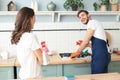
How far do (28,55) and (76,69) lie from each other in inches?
44.7

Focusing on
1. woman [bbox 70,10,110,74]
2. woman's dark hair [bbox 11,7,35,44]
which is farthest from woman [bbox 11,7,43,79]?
woman [bbox 70,10,110,74]

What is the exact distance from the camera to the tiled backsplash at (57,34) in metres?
3.40

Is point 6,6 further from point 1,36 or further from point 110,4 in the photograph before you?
point 110,4

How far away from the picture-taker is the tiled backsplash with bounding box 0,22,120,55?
3398 millimetres

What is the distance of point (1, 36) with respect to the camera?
3387mm

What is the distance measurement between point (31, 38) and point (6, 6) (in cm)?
156

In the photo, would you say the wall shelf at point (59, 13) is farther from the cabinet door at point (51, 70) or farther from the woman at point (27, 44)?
the woman at point (27, 44)

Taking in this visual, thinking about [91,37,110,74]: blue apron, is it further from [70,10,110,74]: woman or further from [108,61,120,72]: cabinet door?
[108,61,120,72]: cabinet door

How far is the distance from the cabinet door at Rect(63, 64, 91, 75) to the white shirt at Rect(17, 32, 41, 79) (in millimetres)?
927

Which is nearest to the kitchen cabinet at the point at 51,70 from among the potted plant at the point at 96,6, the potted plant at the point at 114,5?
the potted plant at the point at 96,6

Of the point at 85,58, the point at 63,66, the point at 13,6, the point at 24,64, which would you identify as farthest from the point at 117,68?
the point at 13,6

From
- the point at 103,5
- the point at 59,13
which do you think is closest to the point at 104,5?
the point at 103,5

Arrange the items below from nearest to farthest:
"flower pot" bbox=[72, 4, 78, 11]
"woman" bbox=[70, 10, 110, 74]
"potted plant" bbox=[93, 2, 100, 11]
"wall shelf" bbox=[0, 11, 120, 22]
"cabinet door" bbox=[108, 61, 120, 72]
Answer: "woman" bbox=[70, 10, 110, 74]
"cabinet door" bbox=[108, 61, 120, 72]
"wall shelf" bbox=[0, 11, 120, 22]
"flower pot" bbox=[72, 4, 78, 11]
"potted plant" bbox=[93, 2, 100, 11]

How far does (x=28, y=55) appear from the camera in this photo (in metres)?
2.06
